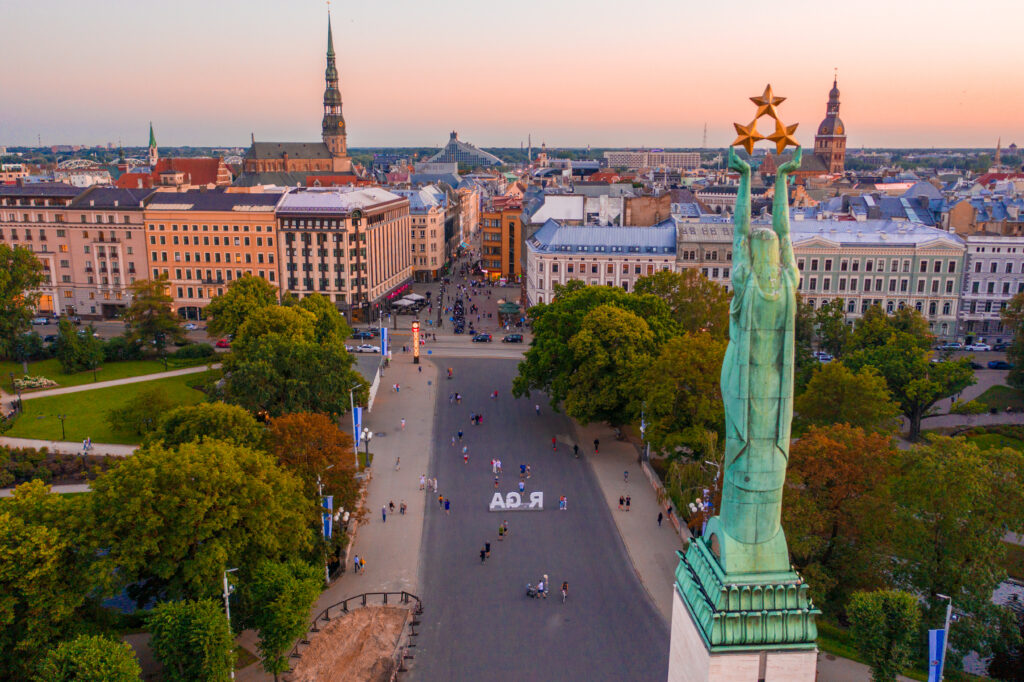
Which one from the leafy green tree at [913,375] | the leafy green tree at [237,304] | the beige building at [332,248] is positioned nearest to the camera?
the leafy green tree at [913,375]

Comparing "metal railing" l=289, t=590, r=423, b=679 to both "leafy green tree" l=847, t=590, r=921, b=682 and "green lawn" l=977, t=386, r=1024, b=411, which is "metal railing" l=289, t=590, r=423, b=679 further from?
"green lawn" l=977, t=386, r=1024, b=411

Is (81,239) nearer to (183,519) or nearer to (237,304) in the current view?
(237,304)

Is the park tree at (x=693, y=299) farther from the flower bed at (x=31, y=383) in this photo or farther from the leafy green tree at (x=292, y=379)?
the flower bed at (x=31, y=383)

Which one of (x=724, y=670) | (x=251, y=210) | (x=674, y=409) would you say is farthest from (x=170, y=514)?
(x=251, y=210)

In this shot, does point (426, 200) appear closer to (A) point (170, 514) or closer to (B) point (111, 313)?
(B) point (111, 313)

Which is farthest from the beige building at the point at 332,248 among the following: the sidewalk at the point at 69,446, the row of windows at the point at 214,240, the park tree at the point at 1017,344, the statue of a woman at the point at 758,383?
the statue of a woman at the point at 758,383

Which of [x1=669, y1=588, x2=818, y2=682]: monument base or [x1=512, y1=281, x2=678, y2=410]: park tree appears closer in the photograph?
[x1=669, y1=588, x2=818, y2=682]: monument base

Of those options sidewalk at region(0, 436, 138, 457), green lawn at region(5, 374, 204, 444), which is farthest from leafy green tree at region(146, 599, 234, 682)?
green lawn at region(5, 374, 204, 444)
